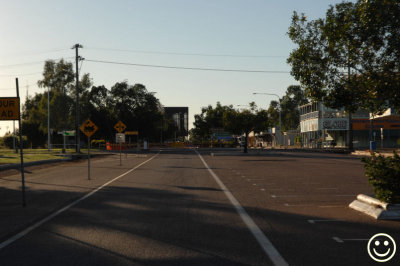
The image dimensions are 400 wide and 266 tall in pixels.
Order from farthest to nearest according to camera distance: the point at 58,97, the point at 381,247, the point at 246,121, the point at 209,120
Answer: the point at 209,120 < the point at 58,97 < the point at 246,121 < the point at 381,247

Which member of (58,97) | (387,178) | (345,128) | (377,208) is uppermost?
(58,97)

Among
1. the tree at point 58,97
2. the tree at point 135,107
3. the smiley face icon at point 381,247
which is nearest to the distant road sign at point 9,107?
the smiley face icon at point 381,247

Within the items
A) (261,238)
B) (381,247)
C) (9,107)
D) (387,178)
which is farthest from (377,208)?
(9,107)

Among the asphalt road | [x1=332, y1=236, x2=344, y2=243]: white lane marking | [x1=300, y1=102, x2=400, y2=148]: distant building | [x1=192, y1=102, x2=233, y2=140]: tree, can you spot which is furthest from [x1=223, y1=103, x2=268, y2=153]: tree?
[x1=192, y1=102, x2=233, y2=140]: tree

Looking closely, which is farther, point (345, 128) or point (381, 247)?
point (345, 128)

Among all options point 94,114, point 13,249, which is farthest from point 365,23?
point 94,114

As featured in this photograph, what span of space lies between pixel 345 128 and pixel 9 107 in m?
69.7

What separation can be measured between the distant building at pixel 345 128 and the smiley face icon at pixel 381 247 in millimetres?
63498

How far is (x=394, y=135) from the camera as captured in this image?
72.1 metres

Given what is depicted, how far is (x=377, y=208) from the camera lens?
8758 millimetres

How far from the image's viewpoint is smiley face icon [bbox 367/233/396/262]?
18.8 ft

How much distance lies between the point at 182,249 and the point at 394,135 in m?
73.7

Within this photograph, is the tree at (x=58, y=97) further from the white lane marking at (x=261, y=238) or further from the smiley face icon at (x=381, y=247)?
the smiley face icon at (x=381, y=247)

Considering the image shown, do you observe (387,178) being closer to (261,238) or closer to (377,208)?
(377,208)
